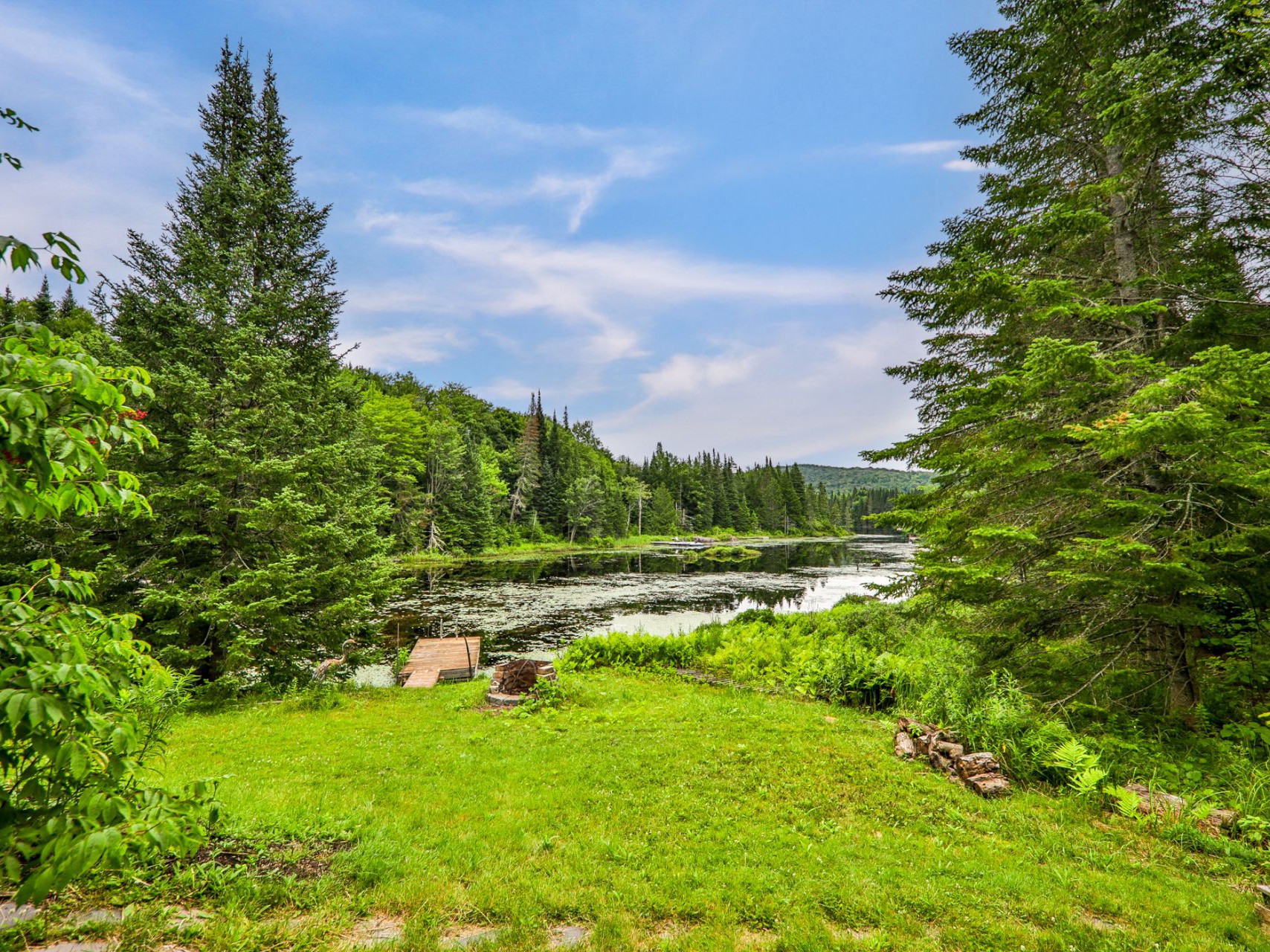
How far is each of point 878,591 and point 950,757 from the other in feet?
10.1

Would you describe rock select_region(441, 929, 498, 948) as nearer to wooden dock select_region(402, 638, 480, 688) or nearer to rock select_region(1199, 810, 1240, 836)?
rock select_region(1199, 810, 1240, 836)

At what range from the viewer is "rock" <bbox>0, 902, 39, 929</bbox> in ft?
9.40

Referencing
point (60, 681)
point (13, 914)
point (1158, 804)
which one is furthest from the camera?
point (1158, 804)

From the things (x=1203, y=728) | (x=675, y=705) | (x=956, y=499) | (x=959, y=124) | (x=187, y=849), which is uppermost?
(x=959, y=124)

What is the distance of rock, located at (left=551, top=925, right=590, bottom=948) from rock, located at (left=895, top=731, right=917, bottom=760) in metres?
5.34

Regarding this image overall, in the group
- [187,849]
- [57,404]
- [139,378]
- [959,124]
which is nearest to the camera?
[187,849]

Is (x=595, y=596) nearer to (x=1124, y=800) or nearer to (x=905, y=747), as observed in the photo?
(x=905, y=747)

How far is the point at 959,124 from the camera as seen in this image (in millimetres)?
9781

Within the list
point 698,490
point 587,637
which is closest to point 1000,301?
point 587,637

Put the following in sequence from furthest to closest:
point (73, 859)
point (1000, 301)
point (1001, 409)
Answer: point (1000, 301) < point (1001, 409) < point (73, 859)

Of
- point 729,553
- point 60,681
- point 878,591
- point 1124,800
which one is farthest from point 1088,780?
point 729,553

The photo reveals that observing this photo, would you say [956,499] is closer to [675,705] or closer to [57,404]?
[675,705]

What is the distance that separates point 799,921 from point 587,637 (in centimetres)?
1103

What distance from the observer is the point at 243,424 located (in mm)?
10336
